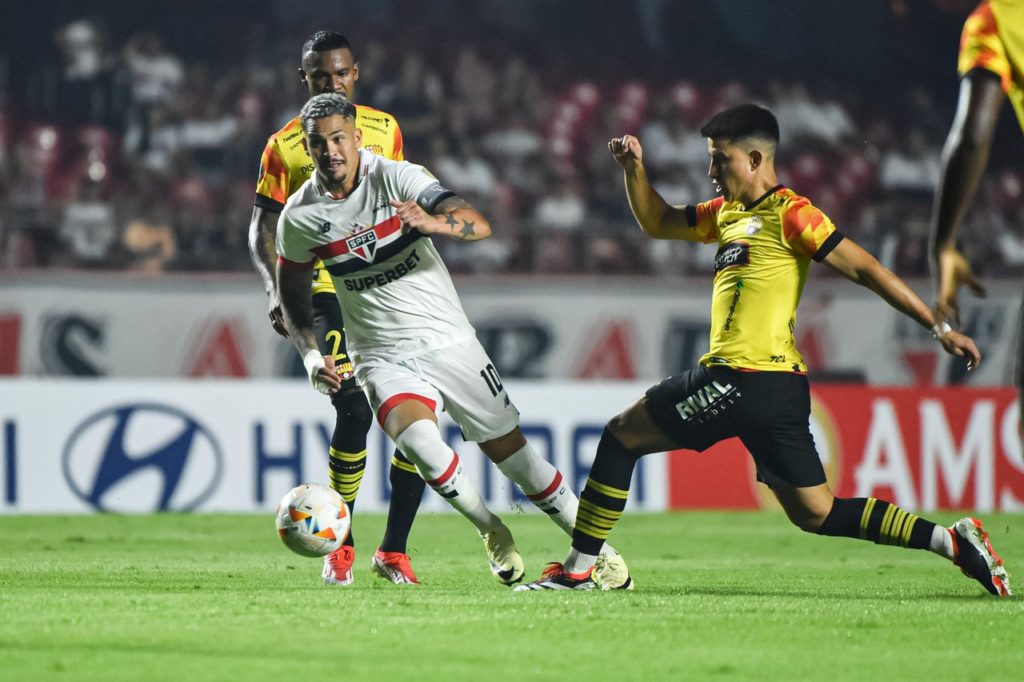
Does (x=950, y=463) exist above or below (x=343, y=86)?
below

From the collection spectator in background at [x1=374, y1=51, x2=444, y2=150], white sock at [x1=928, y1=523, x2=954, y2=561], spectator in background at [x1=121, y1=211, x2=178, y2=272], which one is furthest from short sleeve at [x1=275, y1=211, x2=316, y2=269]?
spectator in background at [x1=374, y1=51, x2=444, y2=150]

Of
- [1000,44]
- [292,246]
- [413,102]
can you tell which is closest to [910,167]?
[413,102]

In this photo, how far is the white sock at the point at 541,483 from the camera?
6605 millimetres

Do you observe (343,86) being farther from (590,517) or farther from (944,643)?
(944,643)

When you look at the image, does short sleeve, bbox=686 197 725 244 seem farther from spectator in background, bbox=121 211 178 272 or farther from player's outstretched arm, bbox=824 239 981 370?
spectator in background, bbox=121 211 178 272

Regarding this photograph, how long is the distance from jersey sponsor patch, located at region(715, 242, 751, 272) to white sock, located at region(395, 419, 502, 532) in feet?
4.59

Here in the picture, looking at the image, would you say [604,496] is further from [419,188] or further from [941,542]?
[419,188]

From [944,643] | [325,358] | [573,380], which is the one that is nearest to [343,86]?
[325,358]

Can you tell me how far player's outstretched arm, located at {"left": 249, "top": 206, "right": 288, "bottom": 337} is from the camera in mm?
7125

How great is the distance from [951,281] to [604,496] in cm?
270

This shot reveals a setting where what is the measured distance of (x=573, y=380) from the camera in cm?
1434

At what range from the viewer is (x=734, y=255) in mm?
6305

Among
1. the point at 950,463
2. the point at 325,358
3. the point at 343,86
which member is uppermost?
the point at 343,86

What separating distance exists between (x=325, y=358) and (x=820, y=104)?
13454mm
